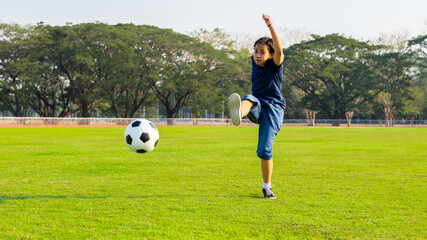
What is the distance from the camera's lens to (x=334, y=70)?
5891 cm

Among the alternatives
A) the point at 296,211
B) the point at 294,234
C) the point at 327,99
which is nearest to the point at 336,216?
the point at 296,211

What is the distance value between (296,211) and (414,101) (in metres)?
67.6

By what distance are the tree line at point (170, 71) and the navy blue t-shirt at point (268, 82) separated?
4630cm

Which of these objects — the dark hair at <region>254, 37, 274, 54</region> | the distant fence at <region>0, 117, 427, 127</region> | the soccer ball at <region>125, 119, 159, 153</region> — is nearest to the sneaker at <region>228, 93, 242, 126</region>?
the dark hair at <region>254, 37, 274, 54</region>

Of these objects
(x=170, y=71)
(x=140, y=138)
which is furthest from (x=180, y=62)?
(x=140, y=138)

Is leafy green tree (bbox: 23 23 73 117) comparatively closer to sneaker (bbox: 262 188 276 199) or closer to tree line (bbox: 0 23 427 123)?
tree line (bbox: 0 23 427 123)

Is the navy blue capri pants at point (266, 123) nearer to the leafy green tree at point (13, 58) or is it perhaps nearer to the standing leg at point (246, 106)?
the standing leg at point (246, 106)

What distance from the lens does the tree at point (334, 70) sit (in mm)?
59188

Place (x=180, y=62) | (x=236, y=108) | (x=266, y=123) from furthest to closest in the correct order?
(x=180, y=62), (x=266, y=123), (x=236, y=108)

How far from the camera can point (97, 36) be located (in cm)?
5122

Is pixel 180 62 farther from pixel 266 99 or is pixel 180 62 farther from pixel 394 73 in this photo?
pixel 266 99

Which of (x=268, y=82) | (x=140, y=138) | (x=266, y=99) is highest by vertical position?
(x=268, y=82)

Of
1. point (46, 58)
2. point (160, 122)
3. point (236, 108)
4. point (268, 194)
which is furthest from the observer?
point (160, 122)

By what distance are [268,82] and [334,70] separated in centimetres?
5631
